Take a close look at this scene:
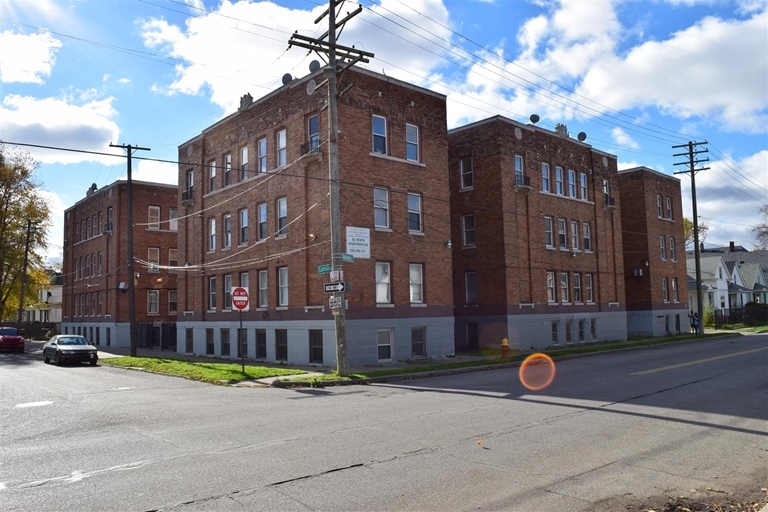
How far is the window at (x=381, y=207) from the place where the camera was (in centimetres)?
2519

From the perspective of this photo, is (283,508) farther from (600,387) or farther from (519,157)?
(519,157)

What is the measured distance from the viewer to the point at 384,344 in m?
24.8

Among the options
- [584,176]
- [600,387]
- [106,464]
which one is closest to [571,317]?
[584,176]

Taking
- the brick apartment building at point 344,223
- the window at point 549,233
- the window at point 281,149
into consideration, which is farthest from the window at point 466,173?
the window at point 281,149

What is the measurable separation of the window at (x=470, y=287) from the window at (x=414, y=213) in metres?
7.07

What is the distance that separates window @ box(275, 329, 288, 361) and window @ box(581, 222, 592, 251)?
20.0 metres

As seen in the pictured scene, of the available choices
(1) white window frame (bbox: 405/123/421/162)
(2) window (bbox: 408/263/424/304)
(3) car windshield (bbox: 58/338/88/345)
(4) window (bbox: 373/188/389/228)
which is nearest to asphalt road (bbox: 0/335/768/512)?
(2) window (bbox: 408/263/424/304)

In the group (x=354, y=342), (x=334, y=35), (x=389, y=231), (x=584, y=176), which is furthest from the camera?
(x=584, y=176)

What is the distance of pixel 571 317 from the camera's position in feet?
114

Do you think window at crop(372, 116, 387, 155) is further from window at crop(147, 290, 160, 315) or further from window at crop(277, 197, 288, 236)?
window at crop(147, 290, 160, 315)

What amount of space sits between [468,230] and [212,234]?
535 inches

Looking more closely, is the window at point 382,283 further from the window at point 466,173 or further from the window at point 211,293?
the window at point 211,293

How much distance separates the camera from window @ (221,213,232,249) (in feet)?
99.9

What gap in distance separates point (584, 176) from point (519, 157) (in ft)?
22.4
